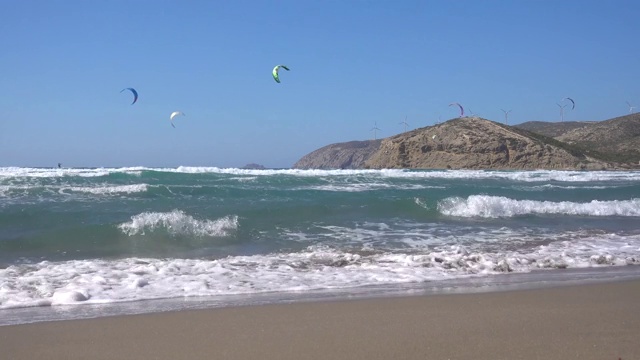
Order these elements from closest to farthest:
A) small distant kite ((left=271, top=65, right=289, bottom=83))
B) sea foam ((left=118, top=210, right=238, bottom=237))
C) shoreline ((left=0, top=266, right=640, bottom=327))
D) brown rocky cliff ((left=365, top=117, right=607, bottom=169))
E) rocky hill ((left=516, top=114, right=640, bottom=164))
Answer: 1. shoreline ((left=0, top=266, right=640, bottom=327))
2. sea foam ((left=118, top=210, right=238, bottom=237))
3. small distant kite ((left=271, top=65, right=289, bottom=83))
4. brown rocky cliff ((left=365, top=117, right=607, bottom=169))
5. rocky hill ((left=516, top=114, right=640, bottom=164))

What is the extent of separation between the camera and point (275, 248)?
8.01 metres

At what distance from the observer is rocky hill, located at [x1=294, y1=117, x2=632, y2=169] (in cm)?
4706

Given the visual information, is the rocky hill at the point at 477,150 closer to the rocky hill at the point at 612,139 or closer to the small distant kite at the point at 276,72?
the rocky hill at the point at 612,139

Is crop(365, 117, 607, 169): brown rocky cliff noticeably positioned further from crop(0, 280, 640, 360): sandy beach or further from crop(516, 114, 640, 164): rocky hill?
crop(0, 280, 640, 360): sandy beach

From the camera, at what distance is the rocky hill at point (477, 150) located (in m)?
→ 47.1

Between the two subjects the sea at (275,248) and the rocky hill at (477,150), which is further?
the rocky hill at (477,150)

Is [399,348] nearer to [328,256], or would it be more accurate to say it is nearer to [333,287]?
[333,287]

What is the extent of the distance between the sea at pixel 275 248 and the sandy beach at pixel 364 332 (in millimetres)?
510

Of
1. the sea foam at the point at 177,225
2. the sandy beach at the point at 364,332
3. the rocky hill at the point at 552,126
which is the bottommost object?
the sandy beach at the point at 364,332

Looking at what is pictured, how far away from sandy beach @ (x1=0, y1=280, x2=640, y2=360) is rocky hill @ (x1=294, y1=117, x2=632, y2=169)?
4496cm

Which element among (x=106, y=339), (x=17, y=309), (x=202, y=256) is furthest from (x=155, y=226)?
(x=106, y=339)

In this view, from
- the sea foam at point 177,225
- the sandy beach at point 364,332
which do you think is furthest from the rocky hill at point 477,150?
the sandy beach at point 364,332

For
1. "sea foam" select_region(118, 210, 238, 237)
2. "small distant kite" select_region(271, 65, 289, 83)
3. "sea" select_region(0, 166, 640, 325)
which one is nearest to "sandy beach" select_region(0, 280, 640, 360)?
"sea" select_region(0, 166, 640, 325)

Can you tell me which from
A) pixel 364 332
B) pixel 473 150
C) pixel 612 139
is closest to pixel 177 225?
pixel 364 332
